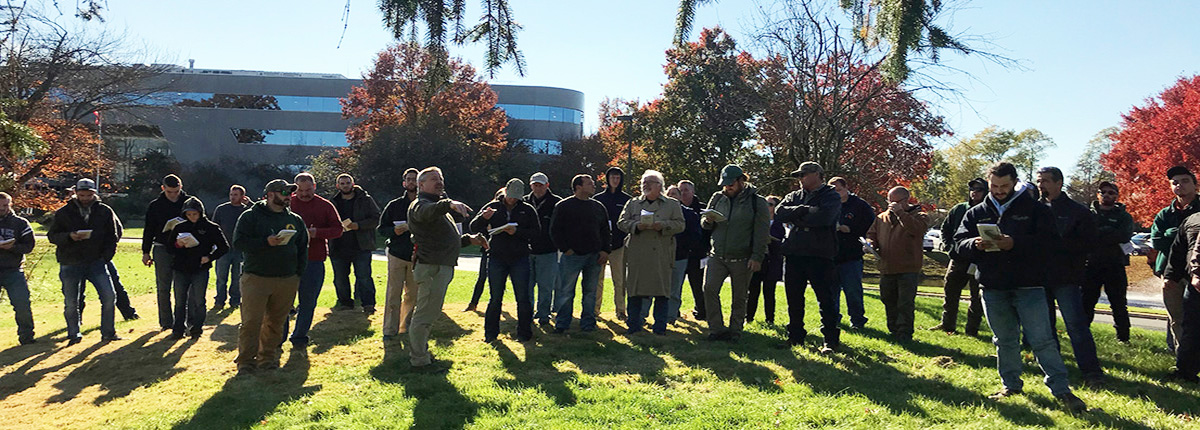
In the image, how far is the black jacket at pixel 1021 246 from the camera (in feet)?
15.8

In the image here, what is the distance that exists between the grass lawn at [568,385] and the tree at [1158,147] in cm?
1738

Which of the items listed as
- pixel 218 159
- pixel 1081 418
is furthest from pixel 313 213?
pixel 218 159

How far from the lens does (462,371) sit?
6039 mm

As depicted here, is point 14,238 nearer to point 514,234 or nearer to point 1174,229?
point 514,234

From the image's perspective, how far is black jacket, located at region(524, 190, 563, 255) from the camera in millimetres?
7547

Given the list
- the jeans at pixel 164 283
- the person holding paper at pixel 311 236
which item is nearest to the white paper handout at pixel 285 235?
the person holding paper at pixel 311 236

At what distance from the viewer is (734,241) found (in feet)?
23.1

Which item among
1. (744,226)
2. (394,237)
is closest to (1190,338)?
(744,226)

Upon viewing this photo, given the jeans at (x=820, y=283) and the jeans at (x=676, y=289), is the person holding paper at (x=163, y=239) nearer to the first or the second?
the jeans at (x=676, y=289)

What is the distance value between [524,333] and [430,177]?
2014mm

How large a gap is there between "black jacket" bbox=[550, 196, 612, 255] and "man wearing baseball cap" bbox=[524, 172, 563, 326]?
0.12m

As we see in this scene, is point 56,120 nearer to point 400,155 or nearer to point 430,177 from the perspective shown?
point 400,155

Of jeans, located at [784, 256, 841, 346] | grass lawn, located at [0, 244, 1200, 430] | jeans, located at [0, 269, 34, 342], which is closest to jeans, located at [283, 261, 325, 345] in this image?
grass lawn, located at [0, 244, 1200, 430]

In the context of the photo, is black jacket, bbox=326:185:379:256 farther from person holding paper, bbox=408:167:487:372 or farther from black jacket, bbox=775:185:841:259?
black jacket, bbox=775:185:841:259
